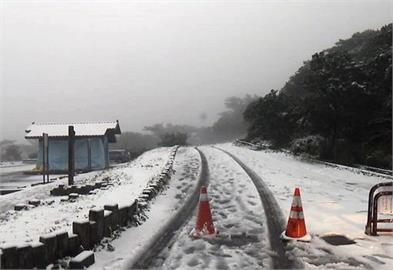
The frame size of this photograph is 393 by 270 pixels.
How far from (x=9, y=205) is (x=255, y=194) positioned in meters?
9.68

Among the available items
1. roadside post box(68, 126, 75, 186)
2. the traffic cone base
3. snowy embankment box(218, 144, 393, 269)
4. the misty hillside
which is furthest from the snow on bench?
the misty hillside

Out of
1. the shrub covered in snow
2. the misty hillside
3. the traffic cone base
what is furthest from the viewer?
the shrub covered in snow

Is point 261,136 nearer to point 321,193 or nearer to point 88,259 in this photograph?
point 321,193

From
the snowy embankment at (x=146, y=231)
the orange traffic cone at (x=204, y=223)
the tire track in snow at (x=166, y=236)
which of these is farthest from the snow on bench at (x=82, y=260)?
the orange traffic cone at (x=204, y=223)

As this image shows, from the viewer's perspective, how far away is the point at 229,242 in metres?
7.82

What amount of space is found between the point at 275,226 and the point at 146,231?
8.64 feet

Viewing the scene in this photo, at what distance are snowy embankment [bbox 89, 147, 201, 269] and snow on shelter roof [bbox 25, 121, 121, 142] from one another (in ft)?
71.2

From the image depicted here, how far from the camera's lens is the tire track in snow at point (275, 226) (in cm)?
659

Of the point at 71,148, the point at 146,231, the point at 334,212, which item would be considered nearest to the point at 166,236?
the point at 146,231

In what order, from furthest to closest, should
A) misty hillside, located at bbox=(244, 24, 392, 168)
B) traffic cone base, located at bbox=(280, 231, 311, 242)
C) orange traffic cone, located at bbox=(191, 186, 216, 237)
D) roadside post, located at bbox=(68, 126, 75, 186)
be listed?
misty hillside, located at bbox=(244, 24, 392, 168) < roadside post, located at bbox=(68, 126, 75, 186) < orange traffic cone, located at bbox=(191, 186, 216, 237) < traffic cone base, located at bbox=(280, 231, 311, 242)

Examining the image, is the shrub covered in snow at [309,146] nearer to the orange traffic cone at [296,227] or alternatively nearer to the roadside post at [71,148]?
the roadside post at [71,148]

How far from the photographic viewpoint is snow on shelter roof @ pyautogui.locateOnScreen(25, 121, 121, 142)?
3606 centimetres

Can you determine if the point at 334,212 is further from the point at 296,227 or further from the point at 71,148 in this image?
the point at 71,148

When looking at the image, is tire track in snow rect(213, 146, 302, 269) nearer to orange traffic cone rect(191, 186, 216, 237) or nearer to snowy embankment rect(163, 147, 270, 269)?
snowy embankment rect(163, 147, 270, 269)
